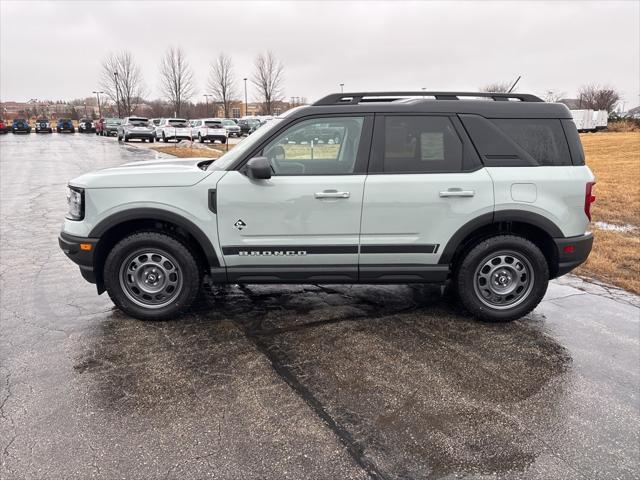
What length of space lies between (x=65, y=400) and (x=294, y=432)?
5.09 ft

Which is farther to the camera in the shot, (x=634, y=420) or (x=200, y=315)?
(x=200, y=315)

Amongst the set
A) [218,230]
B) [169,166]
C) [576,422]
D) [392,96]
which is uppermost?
[392,96]

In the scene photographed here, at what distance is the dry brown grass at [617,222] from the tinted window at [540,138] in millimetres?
2273

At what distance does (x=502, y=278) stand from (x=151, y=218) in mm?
3237

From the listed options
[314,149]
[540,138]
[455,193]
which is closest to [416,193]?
[455,193]

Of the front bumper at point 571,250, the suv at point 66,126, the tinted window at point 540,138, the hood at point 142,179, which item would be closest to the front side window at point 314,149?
the hood at point 142,179

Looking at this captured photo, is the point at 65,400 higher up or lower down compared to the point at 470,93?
lower down

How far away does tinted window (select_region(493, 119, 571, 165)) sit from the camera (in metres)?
4.32

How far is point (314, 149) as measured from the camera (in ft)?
14.2

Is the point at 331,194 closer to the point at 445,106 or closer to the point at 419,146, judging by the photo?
the point at 419,146

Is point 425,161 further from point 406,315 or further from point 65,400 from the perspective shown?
point 65,400

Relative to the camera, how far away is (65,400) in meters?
3.16

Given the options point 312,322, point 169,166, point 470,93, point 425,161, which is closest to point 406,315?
point 312,322

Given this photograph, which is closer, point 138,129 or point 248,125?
point 138,129
